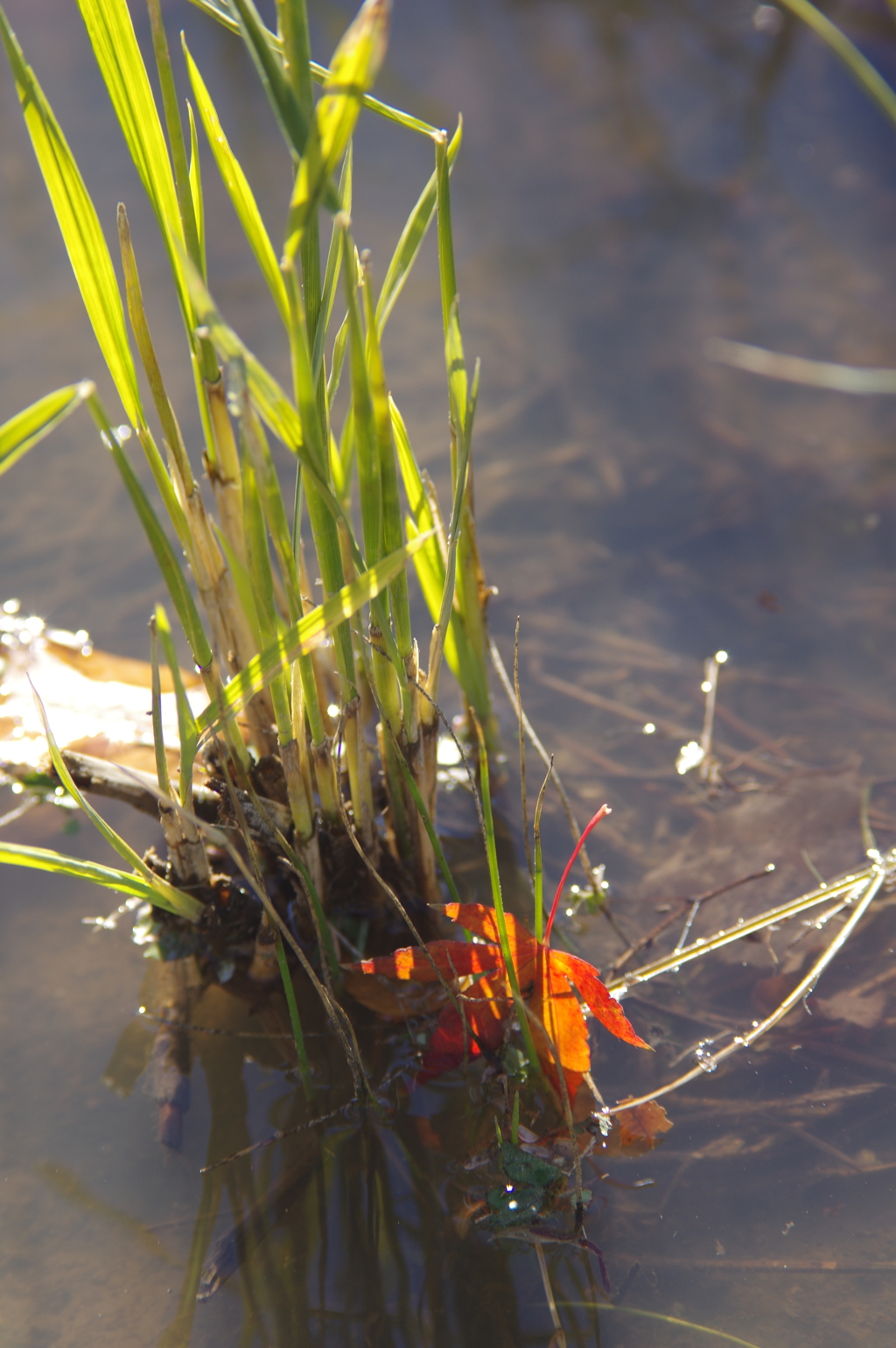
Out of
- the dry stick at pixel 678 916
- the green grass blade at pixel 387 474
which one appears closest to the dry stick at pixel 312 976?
the green grass blade at pixel 387 474

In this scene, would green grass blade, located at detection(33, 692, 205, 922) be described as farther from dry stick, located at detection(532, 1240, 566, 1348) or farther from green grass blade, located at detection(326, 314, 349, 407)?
dry stick, located at detection(532, 1240, 566, 1348)

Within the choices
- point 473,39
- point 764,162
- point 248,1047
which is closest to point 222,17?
point 248,1047

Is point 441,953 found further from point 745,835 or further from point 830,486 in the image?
point 830,486

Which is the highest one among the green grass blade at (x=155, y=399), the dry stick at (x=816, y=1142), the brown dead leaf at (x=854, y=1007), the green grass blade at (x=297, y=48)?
the green grass blade at (x=297, y=48)

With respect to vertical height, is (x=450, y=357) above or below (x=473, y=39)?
below

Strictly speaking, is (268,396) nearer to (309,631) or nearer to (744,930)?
(309,631)

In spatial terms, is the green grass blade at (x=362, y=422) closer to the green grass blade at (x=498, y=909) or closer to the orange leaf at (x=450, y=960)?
the green grass blade at (x=498, y=909)
